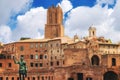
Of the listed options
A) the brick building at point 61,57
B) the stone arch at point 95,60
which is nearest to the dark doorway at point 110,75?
the brick building at point 61,57

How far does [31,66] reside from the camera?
9912cm

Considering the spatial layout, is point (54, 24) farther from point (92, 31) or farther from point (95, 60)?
point (95, 60)

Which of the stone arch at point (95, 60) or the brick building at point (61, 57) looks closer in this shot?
the brick building at point (61, 57)

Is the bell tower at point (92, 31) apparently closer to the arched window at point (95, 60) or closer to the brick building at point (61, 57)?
the brick building at point (61, 57)

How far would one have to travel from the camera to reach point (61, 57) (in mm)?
96188

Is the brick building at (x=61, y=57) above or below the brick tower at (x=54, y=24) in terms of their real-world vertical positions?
below

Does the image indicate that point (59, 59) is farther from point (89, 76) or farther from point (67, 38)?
→ point (89, 76)

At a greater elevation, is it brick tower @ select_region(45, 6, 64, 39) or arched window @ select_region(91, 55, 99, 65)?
brick tower @ select_region(45, 6, 64, 39)

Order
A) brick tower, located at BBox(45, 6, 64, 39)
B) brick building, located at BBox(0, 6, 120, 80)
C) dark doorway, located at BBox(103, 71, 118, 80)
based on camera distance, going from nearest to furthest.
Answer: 1. brick building, located at BBox(0, 6, 120, 80)
2. dark doorway, located at BBox(103, 71, 118, 80)
3. brick tower, located at BBox(45, 6, 64, 39)

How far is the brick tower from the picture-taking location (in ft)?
365

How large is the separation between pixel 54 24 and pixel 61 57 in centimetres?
1835

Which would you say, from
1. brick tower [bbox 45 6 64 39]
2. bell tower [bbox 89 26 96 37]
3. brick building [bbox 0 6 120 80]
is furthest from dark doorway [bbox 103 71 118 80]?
brick tower [bbox 45 6 64 39]

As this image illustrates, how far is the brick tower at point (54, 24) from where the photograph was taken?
111 meters

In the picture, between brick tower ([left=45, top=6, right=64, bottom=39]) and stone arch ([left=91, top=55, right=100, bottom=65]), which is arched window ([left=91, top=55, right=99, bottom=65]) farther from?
brick tower ([left=45, top=6, right=64, bottom=39])
